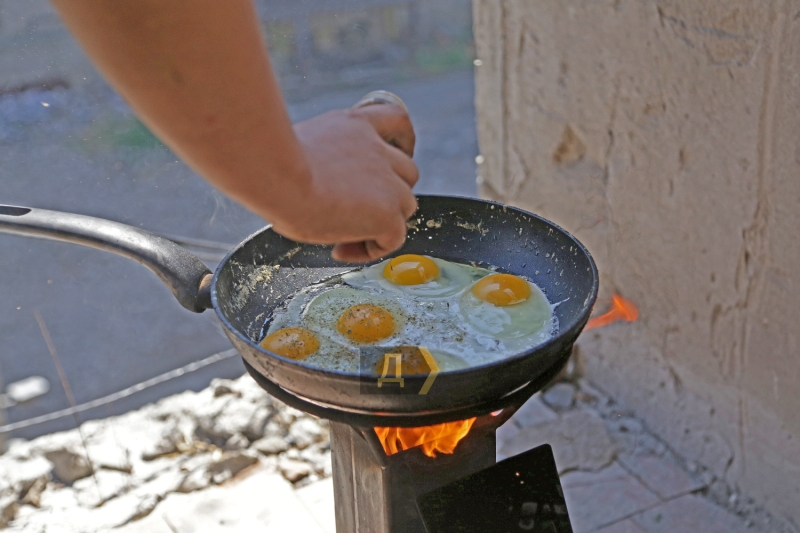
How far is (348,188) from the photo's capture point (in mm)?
1138

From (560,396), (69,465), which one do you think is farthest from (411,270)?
(69,465)

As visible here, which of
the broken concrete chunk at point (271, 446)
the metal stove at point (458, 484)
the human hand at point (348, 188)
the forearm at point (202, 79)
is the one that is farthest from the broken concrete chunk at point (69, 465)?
the forearm at point (202, 79)

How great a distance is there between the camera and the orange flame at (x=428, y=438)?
1.77m

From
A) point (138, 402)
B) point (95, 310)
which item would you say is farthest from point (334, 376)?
point (95, 310)

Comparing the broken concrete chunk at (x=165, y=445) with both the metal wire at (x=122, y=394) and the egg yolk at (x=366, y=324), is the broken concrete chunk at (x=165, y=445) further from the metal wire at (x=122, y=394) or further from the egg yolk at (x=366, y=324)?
the egg yolk at (x=366, y=324)

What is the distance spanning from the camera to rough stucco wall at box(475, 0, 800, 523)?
8.06 feet

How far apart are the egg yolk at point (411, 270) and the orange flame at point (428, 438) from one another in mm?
545

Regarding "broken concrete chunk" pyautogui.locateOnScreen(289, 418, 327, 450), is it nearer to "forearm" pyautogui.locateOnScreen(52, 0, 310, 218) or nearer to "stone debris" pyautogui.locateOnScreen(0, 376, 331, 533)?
"stone debris" pyautogui.locateOnScreen(0, 376, 331, 533)

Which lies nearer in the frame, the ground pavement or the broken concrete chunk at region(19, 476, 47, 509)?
the ground pavement

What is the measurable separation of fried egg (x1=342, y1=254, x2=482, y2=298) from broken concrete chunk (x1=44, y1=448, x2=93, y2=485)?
70.9 inches

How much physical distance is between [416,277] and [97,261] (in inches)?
143

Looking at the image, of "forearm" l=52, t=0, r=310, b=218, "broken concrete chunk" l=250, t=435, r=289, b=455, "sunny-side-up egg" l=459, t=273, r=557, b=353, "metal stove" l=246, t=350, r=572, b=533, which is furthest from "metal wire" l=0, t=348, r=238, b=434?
"forearm" l=52, t=0, r=310, b=218

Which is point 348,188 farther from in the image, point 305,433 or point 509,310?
point 305,433

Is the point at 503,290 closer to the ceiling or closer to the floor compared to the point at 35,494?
closer to the ceiling
